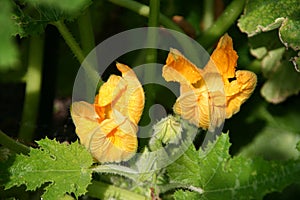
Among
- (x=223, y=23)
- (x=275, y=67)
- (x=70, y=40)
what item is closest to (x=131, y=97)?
(x=70, y=40)

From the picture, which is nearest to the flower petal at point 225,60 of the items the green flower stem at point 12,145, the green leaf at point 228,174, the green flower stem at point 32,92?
the green leaf at point 228,174

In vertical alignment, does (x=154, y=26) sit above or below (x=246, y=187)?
above

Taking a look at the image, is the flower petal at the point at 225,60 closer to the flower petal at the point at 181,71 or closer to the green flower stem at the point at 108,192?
the flower petal at the point at 181,71

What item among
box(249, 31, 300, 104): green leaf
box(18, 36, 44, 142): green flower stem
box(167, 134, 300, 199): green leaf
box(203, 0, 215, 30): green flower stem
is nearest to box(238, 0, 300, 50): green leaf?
box(249, 31, 300, 104): green leaf

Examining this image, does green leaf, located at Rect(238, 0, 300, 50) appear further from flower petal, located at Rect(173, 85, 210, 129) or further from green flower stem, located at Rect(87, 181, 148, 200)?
green flower stem, located at Rect(87, 181, 148, 200)

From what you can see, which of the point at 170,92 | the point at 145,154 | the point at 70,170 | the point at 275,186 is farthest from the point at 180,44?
the point at 275,186

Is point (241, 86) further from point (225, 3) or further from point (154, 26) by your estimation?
point (225, 3)
